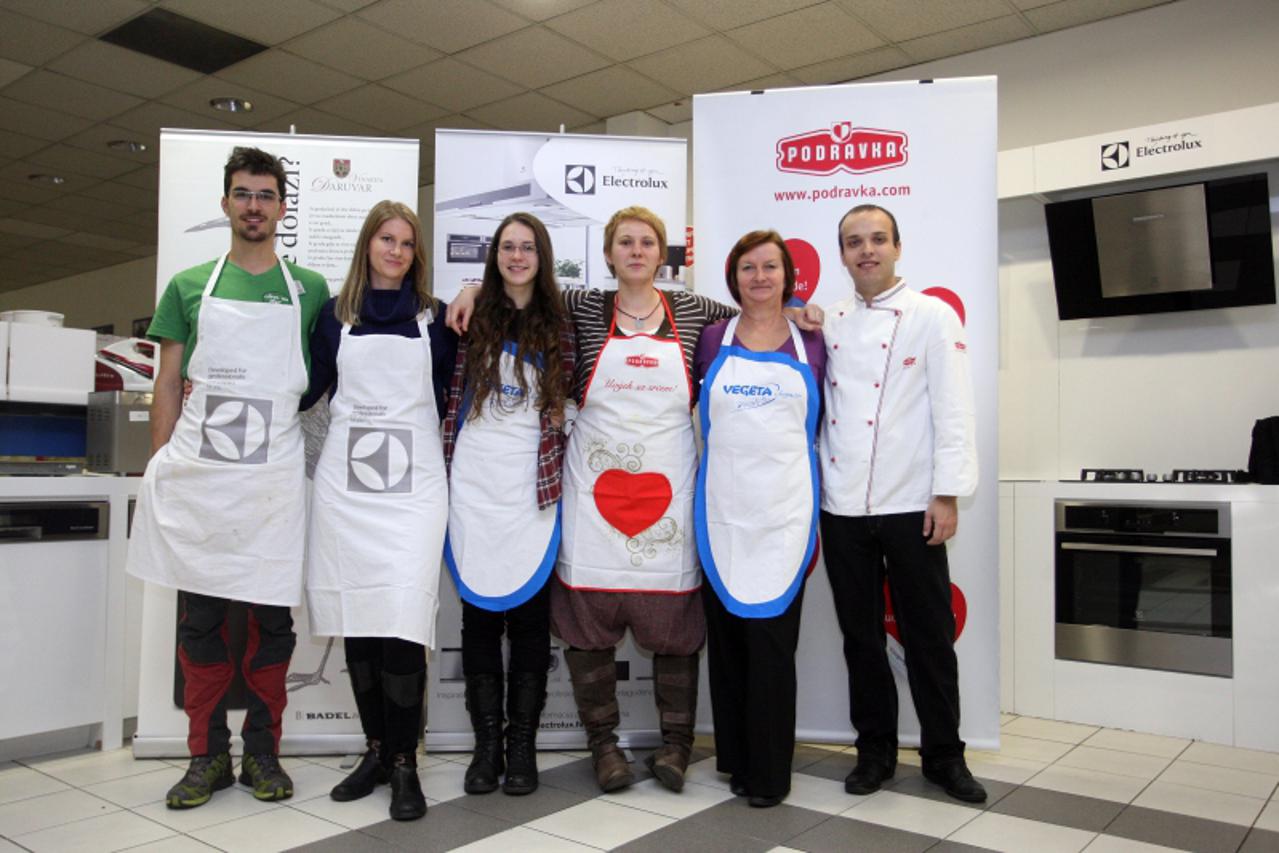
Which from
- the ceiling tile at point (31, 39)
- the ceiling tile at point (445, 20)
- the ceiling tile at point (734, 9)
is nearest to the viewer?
the ceiling tile at point (734, 9)

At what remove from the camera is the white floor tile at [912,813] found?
232cm

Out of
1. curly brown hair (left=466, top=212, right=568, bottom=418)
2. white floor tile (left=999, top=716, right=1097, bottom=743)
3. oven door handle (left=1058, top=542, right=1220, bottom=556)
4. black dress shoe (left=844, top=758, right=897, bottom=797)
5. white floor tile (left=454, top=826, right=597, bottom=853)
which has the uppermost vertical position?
curly brown hair (left=466, top=212, right=568, bottom=418)

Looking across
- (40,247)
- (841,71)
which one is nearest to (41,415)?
(841,71)

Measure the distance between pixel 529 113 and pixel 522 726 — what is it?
4.37 meters

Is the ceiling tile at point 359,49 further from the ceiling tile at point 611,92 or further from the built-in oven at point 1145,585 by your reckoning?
the built-in oven at point 1145,585

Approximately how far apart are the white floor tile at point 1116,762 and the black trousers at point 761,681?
1.12 meters

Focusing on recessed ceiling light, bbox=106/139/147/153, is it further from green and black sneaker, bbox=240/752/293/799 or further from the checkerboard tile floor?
green and black sneaker, bbox=240/752/293/799

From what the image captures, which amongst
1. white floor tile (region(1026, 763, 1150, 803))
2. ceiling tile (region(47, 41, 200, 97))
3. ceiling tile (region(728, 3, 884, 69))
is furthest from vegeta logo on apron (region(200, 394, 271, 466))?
ceiling tile (region(47, 41, 200, 97))

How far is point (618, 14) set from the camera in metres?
4.57

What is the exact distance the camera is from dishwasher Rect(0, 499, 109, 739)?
2.83 meters

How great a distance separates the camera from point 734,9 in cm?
448

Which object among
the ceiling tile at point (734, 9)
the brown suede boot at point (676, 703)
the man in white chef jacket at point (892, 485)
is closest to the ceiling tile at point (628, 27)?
the ceiling tile at point (734, 9)

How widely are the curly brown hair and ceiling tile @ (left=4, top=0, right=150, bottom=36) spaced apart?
3148 mm

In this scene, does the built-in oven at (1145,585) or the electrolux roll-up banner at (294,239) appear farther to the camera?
the built-in oven at (1145,585)
